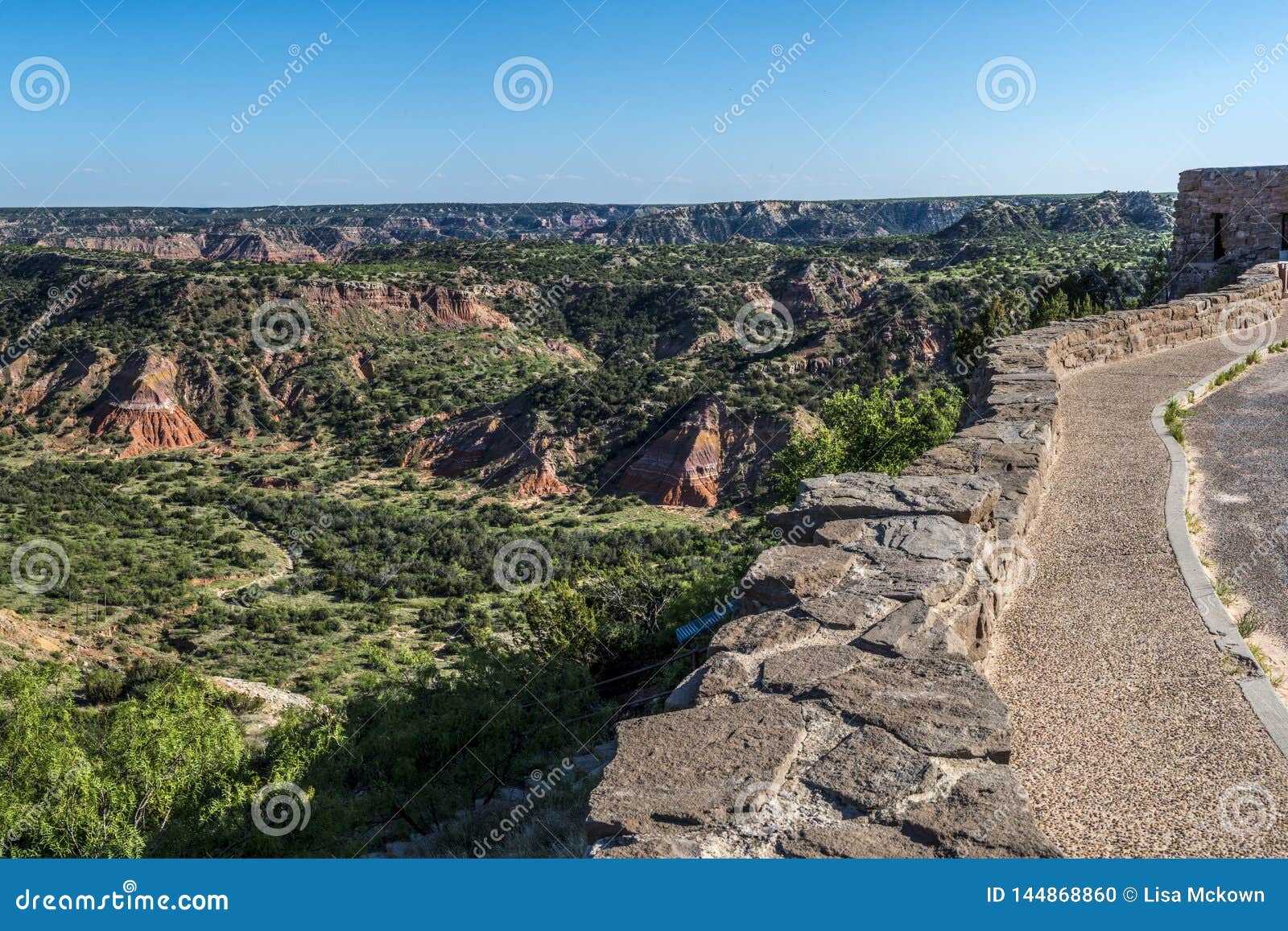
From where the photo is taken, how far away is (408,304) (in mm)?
63750

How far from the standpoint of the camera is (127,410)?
5381cm

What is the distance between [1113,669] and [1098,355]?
32.4 feet

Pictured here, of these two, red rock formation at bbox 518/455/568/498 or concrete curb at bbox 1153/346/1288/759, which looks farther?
red rock formation at bbox 518/455/568/498

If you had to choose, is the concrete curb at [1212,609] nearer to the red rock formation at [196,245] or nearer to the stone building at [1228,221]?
the stone building at [1228,221]

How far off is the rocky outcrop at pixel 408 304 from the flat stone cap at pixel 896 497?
58266 millimetres

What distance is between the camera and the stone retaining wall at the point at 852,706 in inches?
122

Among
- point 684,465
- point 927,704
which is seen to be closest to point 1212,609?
point 927,704

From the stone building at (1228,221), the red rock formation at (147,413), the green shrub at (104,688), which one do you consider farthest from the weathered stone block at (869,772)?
the red rock formation at (147,413)

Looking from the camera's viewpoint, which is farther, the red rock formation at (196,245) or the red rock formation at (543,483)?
the red rock formation at (196,245)

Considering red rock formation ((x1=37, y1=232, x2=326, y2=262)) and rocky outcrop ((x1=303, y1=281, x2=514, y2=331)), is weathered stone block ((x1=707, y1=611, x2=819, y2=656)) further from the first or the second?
red rock formation ((x1=37, y1=232, x2=326, y2=262))

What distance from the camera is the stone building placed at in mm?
19234

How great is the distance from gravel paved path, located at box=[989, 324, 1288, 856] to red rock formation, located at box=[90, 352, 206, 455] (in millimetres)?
56529

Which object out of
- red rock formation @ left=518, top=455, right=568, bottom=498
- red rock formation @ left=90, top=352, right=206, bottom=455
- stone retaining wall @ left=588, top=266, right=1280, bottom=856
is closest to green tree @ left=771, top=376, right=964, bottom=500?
stone retaining wall @ left=588, top=266, right=1280, bottom=856

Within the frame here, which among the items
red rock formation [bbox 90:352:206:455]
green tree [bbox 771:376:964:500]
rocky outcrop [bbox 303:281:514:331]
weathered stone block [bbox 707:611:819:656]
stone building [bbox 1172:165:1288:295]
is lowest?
weathered stone block [bbox 707:611:819:656]
